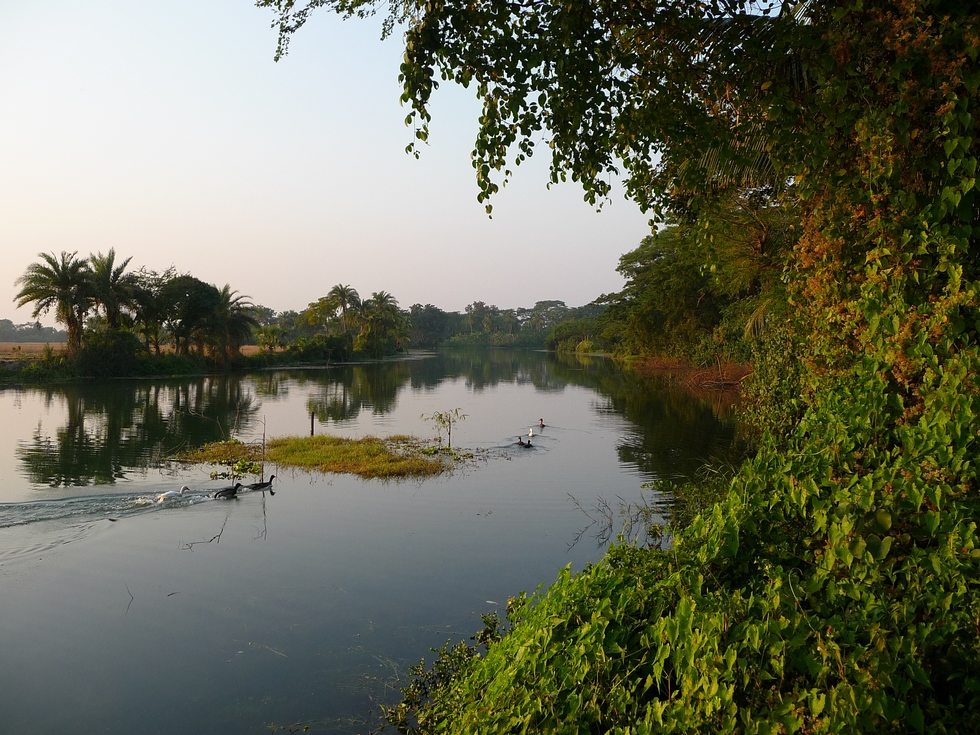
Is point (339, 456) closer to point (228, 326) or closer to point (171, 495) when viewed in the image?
point (171, 495)

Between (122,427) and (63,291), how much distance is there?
24316mm

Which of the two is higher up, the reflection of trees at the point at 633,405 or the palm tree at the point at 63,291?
the palm tree at the point at 63,291

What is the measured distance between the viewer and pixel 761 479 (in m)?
3.33

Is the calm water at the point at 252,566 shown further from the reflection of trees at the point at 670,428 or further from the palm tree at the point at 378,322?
the palm tree at the point at 378,322

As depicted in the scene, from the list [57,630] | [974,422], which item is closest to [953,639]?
[974,422]

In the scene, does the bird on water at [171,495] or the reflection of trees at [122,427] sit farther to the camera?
the reflection of trees at [122,427]

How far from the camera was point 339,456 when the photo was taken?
1833 centimetres

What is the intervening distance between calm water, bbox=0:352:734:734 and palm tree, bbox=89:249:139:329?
24.0 meters

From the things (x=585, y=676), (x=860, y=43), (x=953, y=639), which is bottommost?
(x=585, y=676)

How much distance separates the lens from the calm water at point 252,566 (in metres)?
6.53

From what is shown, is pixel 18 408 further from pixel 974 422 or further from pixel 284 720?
pixel 974 422

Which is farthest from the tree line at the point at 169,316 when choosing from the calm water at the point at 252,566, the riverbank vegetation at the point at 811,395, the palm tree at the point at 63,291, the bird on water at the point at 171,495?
the riverbank vegetation at the point at 811,395

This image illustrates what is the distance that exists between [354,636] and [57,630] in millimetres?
3552

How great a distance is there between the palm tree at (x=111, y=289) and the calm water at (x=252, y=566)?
24034 mm
